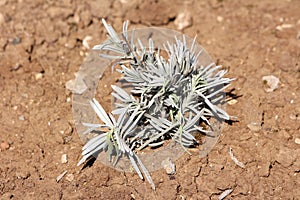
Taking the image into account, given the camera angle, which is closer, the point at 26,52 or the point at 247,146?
the point at 247,146

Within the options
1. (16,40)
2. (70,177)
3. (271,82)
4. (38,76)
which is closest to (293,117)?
(271,82)

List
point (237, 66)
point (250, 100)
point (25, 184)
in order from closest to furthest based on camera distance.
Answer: point (25, 184), point (250, 100), point (237, 66)

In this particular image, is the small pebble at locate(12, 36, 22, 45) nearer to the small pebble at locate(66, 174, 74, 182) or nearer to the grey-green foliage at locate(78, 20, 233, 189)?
the grey-green foliage at locate(78, 20, 233, 189)

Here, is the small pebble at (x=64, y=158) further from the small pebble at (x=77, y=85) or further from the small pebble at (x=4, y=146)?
the small pebble at (x=77, y=85)

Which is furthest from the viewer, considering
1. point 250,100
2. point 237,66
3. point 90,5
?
point 90,5

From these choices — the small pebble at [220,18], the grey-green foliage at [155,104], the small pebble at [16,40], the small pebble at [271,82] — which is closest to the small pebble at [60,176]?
the grey-green foliage at [155,104]

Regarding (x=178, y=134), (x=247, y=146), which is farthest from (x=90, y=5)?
(x=247, y=146)

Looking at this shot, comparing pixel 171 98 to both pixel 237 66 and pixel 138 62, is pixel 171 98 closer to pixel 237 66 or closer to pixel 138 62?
pixel 138 62
